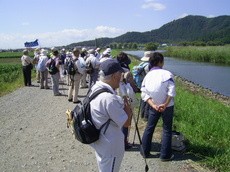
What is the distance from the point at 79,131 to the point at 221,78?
19826 millimetres

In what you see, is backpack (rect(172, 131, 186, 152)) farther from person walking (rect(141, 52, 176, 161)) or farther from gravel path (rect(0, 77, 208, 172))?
person walking (rect(141, 52, 176, 161))

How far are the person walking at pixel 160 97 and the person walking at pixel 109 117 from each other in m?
1.17

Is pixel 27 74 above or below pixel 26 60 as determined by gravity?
below

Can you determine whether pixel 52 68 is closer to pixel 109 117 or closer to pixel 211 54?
pixel 109 117

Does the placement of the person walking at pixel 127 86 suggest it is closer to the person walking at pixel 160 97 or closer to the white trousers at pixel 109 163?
the person walking at pixel 160 97

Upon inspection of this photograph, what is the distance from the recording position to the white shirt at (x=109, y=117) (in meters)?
2.03

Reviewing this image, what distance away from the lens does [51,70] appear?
8.23 meters

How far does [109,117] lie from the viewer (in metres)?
2.11

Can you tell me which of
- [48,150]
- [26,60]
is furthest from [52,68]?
[48,150]

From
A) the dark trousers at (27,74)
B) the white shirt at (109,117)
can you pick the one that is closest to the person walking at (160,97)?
the white shirt at (109,117)

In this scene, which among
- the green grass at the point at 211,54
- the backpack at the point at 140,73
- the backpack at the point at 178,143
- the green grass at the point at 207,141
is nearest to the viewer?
the green grass at the point at 207,141

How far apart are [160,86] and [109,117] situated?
149 cm

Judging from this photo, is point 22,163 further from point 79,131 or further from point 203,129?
point 203,129

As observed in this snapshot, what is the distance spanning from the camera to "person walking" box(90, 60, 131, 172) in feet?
6.69
